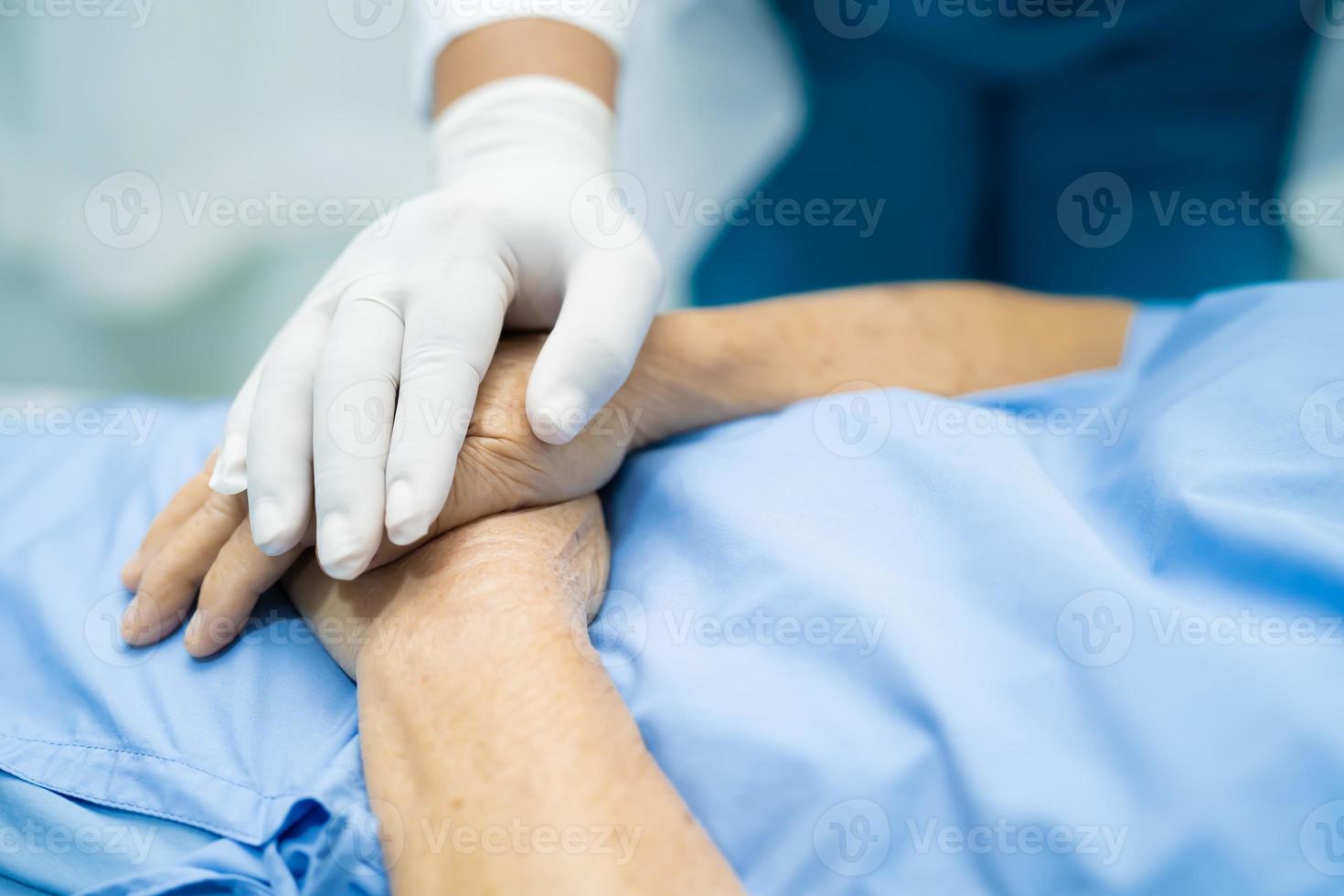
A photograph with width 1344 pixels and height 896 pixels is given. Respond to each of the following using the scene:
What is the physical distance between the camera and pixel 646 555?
92 cm

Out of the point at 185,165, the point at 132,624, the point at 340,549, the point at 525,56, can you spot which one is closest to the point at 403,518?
the point at 340,549

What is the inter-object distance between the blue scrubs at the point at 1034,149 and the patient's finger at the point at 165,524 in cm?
122

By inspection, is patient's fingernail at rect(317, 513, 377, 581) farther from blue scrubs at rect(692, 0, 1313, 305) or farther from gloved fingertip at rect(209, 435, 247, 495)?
blue scrubs at rect(692, 0, 1313, 305)

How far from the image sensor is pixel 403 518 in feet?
2.54

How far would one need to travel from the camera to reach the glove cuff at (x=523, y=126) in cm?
116

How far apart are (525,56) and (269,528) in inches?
29.5

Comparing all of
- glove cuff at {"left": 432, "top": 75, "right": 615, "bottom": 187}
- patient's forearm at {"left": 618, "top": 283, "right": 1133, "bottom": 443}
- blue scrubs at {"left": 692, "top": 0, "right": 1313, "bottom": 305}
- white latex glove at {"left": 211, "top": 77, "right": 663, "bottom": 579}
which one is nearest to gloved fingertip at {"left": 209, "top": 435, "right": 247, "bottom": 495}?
white latex glove at {"left": 211, "top": 77, "right": 663, "bottom": 579}

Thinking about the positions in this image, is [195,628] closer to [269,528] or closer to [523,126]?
[269,528]

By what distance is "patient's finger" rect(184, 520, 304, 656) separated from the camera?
83 centimetres

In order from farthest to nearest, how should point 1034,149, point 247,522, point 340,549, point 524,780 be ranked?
point 1034,149 < point 247,522 < point 340,549 < point 524,780

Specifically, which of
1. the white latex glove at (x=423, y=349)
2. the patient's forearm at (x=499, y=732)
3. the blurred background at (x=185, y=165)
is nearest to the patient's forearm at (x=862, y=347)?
the white latex glove at (x=423, y=349)

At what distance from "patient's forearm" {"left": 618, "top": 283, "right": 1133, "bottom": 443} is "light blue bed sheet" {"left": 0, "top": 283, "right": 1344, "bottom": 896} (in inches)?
4.4

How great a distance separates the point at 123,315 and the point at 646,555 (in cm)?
185

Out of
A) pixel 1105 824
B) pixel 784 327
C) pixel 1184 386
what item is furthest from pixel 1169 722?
pixel 784 327
